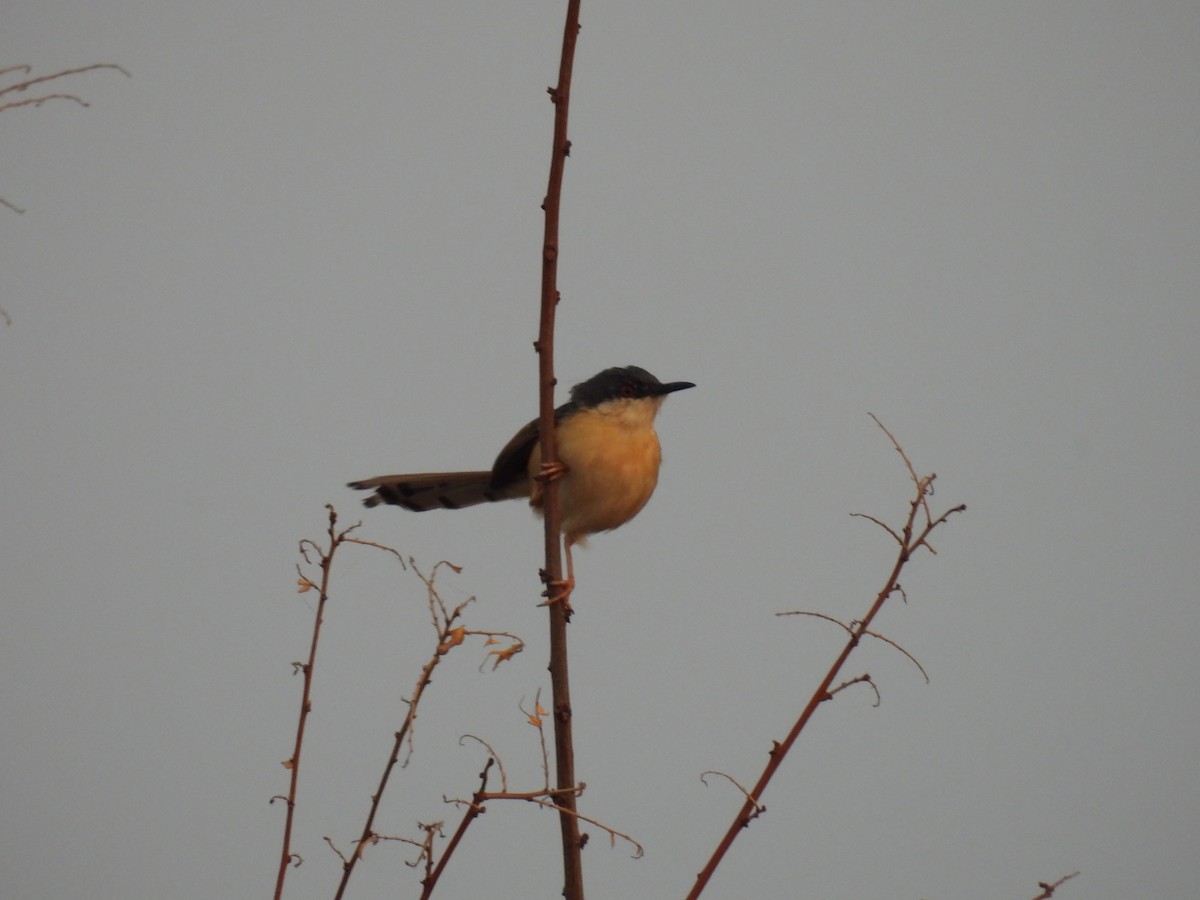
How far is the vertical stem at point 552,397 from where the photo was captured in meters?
2.07

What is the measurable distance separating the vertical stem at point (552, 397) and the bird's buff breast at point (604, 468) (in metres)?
1.71

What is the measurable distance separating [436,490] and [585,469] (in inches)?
30.9

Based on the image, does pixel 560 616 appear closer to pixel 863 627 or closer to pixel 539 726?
pixel 539 726

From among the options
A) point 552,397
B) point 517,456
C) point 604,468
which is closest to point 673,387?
point 604,468

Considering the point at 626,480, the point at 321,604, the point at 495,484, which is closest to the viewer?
the point at 321,604

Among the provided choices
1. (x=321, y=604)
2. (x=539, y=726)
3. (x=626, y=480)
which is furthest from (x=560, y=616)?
(x=626, y=480)

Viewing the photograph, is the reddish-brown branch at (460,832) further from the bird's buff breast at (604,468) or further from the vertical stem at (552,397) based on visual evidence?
the bird's buff breast at (604,468)

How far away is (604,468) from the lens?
4.21 metres

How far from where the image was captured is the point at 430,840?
208cm

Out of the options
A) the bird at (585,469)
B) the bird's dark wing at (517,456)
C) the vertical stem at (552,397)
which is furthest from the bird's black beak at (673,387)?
the vertical stem at (552,397)

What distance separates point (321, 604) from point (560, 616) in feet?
1.47

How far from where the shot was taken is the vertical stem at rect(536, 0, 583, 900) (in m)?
2.07

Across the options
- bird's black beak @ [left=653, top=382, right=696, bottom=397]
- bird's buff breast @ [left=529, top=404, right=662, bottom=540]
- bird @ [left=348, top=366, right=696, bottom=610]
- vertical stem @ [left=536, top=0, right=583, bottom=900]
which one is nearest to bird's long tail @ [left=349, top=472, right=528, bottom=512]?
bird @ [left=348, top=366, right=696, bottom=610]

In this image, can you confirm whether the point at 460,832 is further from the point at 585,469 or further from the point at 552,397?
the point at 585,469
